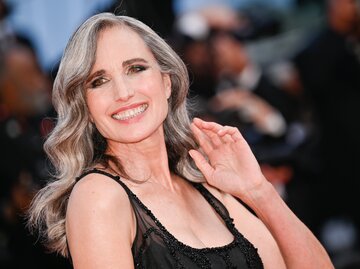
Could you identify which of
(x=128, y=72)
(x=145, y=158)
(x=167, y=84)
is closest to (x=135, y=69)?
(x=128, y=72)

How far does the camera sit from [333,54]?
5723mm

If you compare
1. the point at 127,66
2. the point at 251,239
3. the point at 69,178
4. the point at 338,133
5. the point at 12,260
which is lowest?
the point at 12,260

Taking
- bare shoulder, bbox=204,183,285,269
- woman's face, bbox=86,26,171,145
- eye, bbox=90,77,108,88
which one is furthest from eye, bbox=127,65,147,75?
bare shoulder, bbox=204,183,285,269

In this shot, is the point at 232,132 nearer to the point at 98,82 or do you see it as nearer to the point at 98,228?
the point at 98,82

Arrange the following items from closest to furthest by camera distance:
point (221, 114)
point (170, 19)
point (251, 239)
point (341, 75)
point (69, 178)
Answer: point (69, 178)
point (251, 239)
point (221, 114)
point (341, 75)
point (170, 19)

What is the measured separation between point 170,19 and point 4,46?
4.31 feet

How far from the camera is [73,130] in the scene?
3.36m

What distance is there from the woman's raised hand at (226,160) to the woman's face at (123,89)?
0.24m

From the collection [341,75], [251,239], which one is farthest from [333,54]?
[251,239]

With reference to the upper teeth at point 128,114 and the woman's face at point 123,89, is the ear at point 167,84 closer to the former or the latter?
the woman's face at point 123,89

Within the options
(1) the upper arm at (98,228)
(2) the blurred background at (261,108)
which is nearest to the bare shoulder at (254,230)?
(1) the upper arm at (98,228)

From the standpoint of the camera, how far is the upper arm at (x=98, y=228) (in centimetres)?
297

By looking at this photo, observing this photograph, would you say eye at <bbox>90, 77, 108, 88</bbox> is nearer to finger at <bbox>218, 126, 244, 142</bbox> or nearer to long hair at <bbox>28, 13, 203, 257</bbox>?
long hair at <bbox>28, 13, 203, 257</bbox>

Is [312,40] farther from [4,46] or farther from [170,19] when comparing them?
[4,46]
